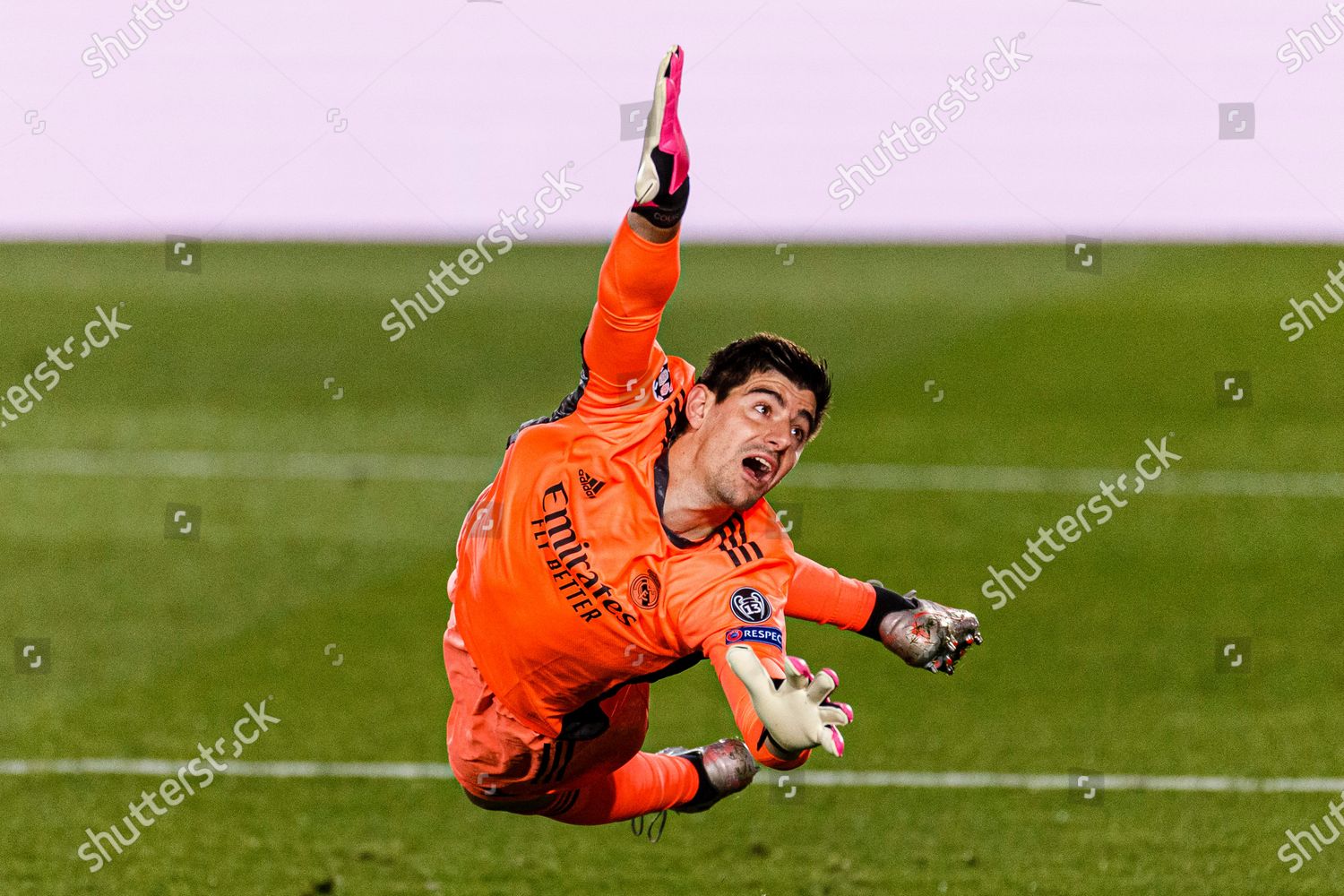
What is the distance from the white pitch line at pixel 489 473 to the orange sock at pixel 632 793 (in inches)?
326

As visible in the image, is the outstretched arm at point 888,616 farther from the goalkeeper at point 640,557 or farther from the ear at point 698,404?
the ear at point 698,404

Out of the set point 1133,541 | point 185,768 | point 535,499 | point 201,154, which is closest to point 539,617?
point 535,499

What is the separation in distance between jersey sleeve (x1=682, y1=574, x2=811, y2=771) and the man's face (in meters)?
0.31

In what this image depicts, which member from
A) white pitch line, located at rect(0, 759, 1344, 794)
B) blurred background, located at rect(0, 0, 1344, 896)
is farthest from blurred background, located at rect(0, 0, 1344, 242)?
white pitch line, located at rect(0, 759, 1344, 794)

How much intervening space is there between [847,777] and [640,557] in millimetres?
4226

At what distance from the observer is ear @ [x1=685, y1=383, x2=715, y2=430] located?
245 inches

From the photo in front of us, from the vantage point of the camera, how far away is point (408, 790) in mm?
9719

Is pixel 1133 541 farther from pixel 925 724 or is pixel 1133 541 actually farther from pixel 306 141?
pixel 306 141

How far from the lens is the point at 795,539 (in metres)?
14.3

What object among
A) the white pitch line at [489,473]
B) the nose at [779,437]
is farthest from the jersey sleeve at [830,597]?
the white pitch line at [489,473]

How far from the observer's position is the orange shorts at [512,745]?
6.96m

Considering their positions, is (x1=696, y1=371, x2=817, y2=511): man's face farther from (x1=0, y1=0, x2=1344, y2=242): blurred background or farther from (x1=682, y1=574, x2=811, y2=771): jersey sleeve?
(x1=0, y1=0, x2=1344, y2=242): blurred background

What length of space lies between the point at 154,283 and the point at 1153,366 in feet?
45.7

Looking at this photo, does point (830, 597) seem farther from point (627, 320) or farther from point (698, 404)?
point (627, 320)
